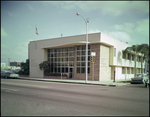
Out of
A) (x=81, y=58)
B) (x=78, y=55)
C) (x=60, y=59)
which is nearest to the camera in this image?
(x=81, y=58)

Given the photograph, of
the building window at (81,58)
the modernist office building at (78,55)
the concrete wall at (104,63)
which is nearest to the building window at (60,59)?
the modernist office building at (78,55)

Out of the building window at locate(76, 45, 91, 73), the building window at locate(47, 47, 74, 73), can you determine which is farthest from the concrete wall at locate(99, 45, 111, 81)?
the building window at locate(47, 47, 74, 73)

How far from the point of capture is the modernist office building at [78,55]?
23303mm

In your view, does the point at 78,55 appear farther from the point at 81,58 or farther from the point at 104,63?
the point at 104,63

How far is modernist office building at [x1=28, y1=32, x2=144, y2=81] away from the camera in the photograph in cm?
2330

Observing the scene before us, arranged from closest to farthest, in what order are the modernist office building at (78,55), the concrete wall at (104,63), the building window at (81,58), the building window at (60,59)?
the modernist office building at (78,55) → the concrete wall at (104,63) → the building window at (81,58) → the building window at (60,59)

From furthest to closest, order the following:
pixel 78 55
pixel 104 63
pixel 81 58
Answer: pixel 78 55 → pixel 81 58 → pixel 104 63

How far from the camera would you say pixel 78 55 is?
25469 millimetres

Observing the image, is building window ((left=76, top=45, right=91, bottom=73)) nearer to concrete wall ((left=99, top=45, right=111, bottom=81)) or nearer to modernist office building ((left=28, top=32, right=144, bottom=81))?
modernist office building ((left=28, top=32, right=144, bottom=81))

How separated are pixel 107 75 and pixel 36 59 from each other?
16.3 metres

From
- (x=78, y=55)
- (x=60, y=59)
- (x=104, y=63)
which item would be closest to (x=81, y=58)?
(x=78, y=55)

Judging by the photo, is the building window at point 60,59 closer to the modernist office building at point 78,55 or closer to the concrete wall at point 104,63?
the modernist office building at point 78,55

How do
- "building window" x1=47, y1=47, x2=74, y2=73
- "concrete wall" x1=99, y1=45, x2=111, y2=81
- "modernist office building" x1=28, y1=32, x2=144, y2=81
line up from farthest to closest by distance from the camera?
"building window" x1=47, y1=47, x2=74, y2=73
"concrete wall" x1=99, y1=45, x2=111, y2=81
"modernist office building" x1=28, y1=32, x2=144, y2=81

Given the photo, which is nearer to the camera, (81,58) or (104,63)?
(104,63)
